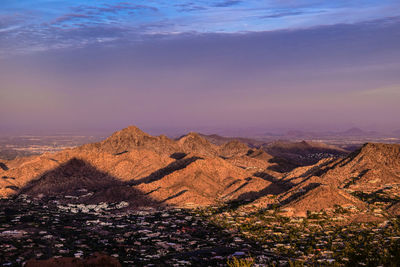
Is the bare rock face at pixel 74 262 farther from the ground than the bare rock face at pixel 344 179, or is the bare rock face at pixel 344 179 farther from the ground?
the bare rock face at pixel 74 262

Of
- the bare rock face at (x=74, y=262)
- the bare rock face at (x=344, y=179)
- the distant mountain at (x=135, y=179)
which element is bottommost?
the distant mountain at (x=135, y=179)

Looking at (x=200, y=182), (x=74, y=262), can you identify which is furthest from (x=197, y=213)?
(x=74, y=262)

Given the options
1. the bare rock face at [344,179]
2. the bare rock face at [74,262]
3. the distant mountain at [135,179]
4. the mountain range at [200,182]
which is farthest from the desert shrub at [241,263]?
the distant mountain at [135,179]

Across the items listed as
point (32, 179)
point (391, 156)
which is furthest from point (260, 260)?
point (32, 179)

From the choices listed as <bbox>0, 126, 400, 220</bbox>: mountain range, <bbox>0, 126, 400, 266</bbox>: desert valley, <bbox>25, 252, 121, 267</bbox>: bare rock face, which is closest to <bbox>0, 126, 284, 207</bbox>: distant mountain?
<bbox>0, 126, 400, 220</bbox>: mountain range

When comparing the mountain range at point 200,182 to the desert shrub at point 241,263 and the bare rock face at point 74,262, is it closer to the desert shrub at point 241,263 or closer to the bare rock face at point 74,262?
the desert shrub at point 241,263

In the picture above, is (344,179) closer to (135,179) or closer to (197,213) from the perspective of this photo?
(197,213)

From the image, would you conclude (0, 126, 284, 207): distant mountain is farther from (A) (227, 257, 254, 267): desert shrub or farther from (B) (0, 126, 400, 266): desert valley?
(A) (227, 257, 254, 267): desert shrub

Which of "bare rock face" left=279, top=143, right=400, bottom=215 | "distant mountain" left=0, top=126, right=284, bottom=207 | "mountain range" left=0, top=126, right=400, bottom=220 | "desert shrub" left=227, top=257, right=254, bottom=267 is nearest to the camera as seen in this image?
"desert shrub" left=227, top=257, right=254, bottom=267

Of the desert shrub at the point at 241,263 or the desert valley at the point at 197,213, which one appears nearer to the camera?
the desert shrub at the point at 241,263
